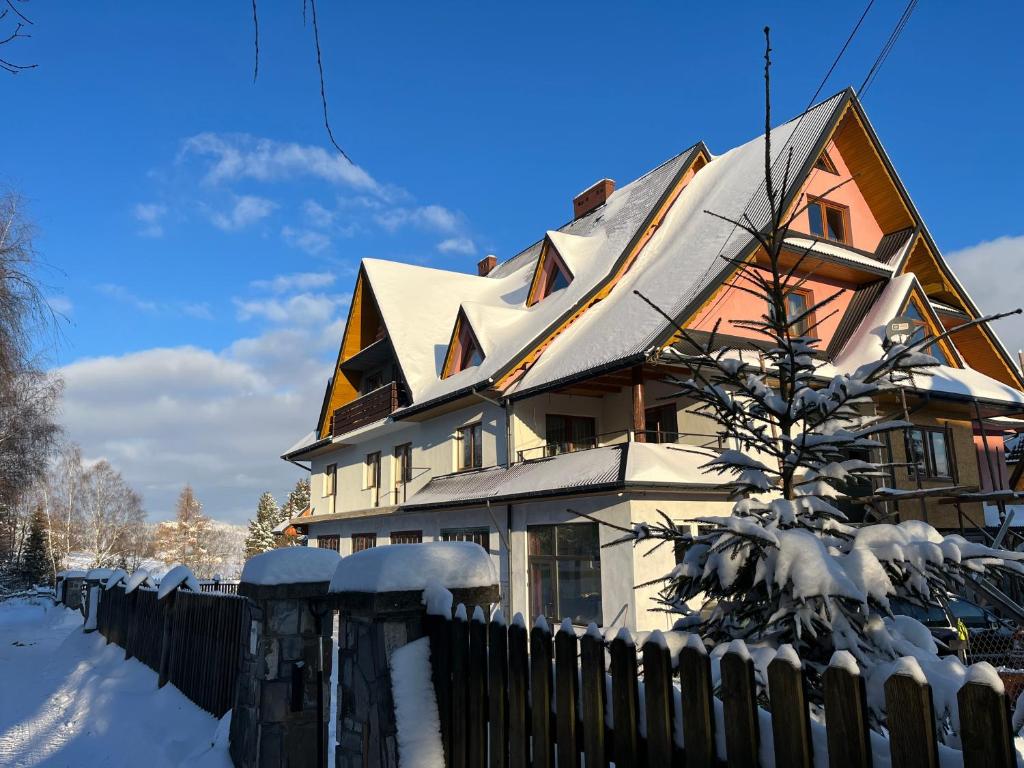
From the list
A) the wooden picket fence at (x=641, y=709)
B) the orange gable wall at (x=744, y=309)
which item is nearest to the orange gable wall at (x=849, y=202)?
the orange gable wall at (x=744, y=309)

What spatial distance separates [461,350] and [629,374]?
23.0 feet

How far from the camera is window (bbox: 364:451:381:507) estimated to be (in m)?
25.9

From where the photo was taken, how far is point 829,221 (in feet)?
64.9

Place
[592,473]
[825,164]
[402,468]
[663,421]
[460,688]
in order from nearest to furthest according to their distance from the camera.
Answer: [460,688] → [592,473] → [663,421] → [825,164] → [402,468]

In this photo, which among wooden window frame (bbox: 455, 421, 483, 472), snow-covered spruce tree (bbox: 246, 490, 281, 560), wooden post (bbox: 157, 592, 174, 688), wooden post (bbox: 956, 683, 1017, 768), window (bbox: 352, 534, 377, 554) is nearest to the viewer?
wooden post (bbox: 956, 683, 1017, 768)

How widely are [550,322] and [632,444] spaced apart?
568 centimetres

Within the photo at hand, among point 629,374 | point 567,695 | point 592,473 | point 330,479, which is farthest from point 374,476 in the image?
point 567,695

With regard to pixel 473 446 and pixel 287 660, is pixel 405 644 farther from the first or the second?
pixel 473 446

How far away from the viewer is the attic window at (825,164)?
62.6 ft

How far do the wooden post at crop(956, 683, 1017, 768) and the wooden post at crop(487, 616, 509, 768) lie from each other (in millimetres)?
2155

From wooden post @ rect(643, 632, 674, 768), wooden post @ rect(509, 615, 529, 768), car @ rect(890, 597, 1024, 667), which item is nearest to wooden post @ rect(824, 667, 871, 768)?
wooden post @ rect(643, 632, 674, 768)

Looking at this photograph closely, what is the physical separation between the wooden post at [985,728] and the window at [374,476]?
972 inches

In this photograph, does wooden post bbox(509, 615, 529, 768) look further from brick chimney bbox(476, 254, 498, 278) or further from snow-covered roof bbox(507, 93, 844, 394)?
brick chimney bbox(476, 254, 498, 278)

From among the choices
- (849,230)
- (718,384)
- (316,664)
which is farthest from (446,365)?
(718,384)
